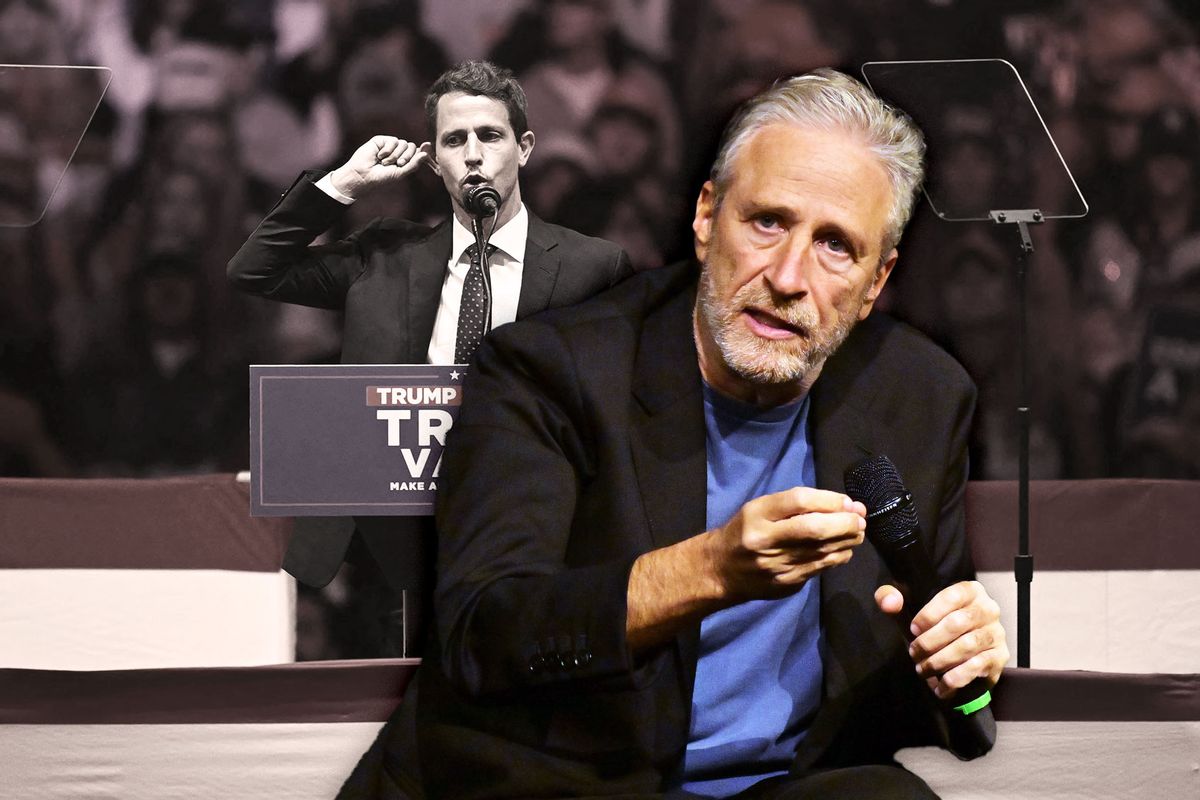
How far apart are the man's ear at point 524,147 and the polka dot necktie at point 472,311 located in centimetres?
16

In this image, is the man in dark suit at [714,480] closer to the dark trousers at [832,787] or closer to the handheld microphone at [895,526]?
the dark trousers at [832,787]

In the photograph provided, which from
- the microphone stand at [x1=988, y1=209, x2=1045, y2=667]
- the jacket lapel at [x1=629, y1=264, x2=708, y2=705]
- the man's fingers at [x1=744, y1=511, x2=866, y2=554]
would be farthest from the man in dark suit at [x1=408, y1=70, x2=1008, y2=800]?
the microphone stand at [x1=988, y1=209, x2=1045, y2=667]

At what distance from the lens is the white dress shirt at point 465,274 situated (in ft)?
6.29

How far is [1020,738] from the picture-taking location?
2.02 meters

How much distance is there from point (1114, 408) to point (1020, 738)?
2.28 feet

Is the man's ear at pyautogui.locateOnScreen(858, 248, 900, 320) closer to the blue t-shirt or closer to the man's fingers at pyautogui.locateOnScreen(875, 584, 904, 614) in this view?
the blue t-shirt

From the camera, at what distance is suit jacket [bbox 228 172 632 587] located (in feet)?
6.32

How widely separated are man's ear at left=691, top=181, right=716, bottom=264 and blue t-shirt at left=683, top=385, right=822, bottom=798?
0.58 feet

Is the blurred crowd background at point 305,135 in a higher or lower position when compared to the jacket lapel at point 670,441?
higher

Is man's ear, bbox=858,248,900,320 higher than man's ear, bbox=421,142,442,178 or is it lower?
lower

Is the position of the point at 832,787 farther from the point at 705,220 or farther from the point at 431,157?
the point at 431,157

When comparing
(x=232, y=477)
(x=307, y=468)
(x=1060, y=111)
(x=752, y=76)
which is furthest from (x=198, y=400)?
(x=1060, y=111)

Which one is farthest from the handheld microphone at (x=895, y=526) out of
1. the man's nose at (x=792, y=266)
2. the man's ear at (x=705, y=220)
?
the man's ear at (x=705, y=220)

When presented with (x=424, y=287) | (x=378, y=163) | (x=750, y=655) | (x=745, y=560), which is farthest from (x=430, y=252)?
(x=745, y=560)
